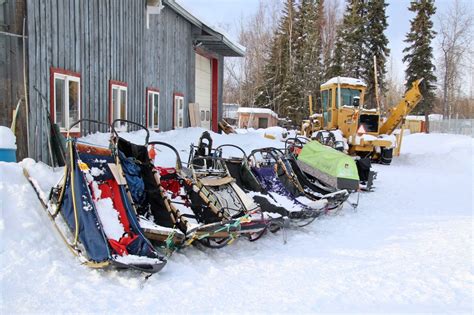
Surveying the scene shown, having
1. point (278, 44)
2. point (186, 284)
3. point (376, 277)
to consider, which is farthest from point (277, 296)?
point (278, 44)

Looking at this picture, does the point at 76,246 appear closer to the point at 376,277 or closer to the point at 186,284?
the point at 186,284

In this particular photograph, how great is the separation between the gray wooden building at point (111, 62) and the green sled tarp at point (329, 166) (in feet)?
14.1

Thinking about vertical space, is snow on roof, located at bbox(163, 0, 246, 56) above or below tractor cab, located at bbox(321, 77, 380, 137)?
above

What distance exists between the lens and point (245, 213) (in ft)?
17.4

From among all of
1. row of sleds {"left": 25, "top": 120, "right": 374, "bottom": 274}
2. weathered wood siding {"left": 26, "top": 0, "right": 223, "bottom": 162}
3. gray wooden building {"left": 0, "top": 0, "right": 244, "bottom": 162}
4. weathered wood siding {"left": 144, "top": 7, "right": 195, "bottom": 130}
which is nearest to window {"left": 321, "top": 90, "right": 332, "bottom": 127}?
gray wooden building {"left": 0, "top": 0, "right": 244, "bottom": 162}

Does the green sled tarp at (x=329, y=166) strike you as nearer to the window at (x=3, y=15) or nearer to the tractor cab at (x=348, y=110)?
the window at (x=3, y=15)

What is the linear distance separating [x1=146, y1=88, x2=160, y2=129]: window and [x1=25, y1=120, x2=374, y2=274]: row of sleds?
222 inches

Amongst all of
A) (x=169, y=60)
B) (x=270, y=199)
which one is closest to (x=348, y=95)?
(x=169, y=60)

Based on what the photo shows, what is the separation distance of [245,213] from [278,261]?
892 mm

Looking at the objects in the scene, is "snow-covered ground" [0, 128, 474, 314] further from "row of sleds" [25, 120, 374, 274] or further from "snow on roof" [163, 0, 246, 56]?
"snow on roof" [163, 0, 246, 56]

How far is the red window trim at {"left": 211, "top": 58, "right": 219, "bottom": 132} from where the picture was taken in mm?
18359

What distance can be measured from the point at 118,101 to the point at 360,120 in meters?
9.32

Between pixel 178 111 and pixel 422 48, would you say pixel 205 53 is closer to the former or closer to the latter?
pixel 178 111

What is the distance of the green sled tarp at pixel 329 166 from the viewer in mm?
6934
